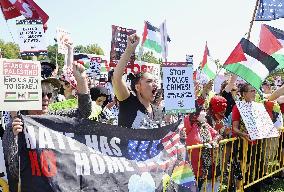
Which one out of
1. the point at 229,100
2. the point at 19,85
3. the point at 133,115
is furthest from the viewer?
the point at 229,100

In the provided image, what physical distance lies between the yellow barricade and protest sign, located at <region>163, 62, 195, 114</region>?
49cm

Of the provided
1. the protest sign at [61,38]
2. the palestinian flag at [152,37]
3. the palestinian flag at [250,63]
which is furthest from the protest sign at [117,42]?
the palestinian flag at [250,63]

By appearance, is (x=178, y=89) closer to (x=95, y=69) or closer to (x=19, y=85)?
(x=19, y=85)

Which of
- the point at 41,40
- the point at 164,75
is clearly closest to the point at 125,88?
the point at 164,75

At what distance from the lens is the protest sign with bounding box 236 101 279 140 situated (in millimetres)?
6102

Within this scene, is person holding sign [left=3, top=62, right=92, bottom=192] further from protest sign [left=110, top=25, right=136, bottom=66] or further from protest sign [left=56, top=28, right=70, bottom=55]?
protest sign [left=56, top=28, right=70, bottom=55]

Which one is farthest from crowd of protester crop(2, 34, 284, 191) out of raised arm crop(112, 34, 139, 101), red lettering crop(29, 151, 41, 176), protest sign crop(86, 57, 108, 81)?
protest sign crop(86, 57, 108, 81)

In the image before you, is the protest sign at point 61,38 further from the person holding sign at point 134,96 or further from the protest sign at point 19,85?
the protest sign at point 19,85

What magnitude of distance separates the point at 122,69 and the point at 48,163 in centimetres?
120

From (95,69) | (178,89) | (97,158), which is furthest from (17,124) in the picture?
(95,69)

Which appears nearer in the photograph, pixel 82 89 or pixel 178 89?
pixel 82 89

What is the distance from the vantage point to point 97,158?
3443 millimetres

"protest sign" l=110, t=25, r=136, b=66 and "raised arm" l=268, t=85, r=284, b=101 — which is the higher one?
"protest sign" l=110, t=25, r=136, b=66

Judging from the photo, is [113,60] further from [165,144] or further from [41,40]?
[165,144]
